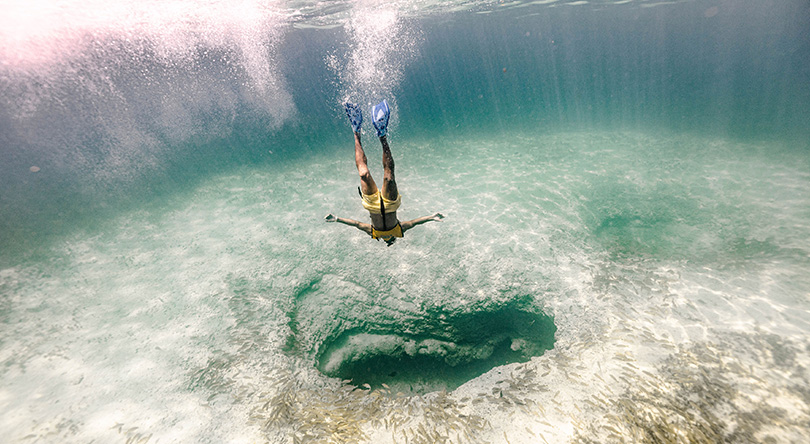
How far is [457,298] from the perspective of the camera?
6.92m

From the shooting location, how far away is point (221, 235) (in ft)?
32.9

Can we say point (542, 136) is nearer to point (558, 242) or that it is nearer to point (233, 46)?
point (558, 242)

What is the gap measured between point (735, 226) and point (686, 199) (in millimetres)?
2055

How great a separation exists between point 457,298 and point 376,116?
443cm

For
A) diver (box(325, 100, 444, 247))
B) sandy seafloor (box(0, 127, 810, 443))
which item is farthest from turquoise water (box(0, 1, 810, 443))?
diver (box(325, 100, 444, 247))

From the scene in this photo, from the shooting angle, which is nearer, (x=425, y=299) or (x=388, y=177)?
A: (x=388, y=177)

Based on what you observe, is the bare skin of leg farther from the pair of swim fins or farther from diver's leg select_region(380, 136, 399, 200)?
the pair of swim fins

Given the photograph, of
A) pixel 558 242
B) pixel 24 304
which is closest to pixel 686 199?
pixel 558 242

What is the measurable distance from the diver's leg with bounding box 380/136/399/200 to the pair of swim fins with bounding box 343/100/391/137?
155 mm

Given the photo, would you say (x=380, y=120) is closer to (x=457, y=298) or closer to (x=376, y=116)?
(x=376, y=116)

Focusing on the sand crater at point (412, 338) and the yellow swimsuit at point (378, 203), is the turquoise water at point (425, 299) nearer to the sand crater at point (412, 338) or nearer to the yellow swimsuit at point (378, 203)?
the sand crater at point (412, 338)

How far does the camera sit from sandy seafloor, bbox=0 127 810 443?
454cm

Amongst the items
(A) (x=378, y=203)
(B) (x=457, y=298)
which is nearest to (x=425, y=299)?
(B) (x=457, y=298)

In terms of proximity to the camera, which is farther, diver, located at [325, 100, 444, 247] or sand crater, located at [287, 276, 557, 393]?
sand crater, located at [287, 276, 557, 393]
